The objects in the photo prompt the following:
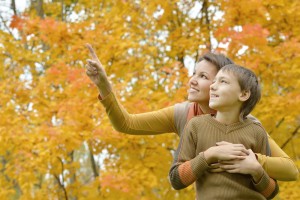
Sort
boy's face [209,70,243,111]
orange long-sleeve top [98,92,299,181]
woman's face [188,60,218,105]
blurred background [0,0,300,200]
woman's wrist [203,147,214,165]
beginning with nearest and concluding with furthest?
woman's wrist [203,147,214,165]
boy's face [209,70,243,111]
woman's face [188,60,218,105]
orange long-sleeve top [98,92,299,181]
blurred background [0,0,300,200]

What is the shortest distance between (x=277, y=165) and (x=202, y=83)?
567mm

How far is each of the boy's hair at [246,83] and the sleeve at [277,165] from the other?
22 centimetres

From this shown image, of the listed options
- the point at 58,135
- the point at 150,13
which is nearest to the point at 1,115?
the point at 58,135

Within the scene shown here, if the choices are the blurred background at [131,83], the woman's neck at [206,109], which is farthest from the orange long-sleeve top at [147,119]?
the blurred background at [131,83]

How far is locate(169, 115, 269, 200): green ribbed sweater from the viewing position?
1.90 metres

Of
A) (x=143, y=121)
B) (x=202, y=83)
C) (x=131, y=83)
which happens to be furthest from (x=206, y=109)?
(x=131, y=83)

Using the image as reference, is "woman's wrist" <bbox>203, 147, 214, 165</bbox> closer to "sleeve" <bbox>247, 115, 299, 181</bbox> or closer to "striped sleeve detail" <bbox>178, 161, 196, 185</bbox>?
"striped sleeve detail" <bbox>178, 161, 196, 185</bbox>

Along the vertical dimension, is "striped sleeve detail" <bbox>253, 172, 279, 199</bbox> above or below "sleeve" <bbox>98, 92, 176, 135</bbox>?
below

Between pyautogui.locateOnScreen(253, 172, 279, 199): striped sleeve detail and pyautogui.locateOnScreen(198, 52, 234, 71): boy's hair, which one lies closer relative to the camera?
pyautogui.locateOnScreen(253, 172, 279, 199): striped sleeve detail

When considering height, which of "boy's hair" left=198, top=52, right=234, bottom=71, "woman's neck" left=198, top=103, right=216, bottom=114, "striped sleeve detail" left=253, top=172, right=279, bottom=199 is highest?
"boy's hair" left=198, top=52, right=234, bottom=71

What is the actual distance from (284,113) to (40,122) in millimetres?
2727

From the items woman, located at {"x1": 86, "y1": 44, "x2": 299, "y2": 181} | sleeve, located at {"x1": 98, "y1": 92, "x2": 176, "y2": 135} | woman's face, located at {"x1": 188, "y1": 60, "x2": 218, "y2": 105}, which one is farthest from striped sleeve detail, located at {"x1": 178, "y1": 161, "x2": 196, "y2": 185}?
sleeve, located at {"x1": 98, "y1": 92, "x2": 176, "y2": 135}

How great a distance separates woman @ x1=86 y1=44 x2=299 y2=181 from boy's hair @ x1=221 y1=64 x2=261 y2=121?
10.1 inches

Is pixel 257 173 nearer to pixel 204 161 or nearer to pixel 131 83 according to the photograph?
Answer: pixel 204 161
